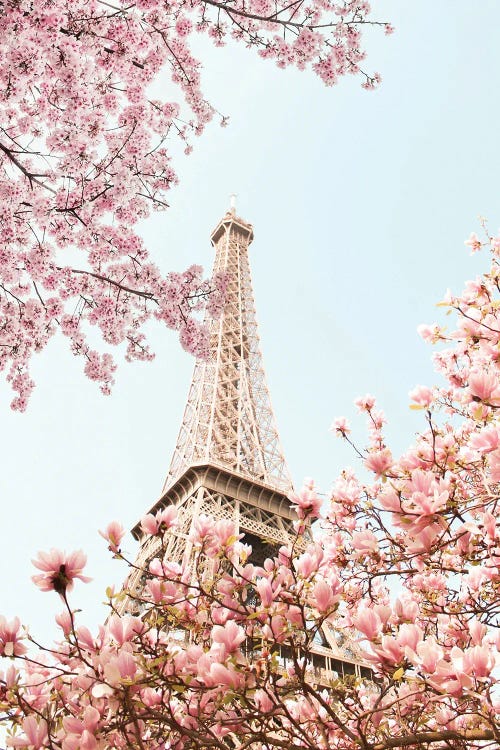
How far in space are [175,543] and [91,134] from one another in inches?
581

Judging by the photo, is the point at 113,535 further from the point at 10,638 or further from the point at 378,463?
the point at 378,463

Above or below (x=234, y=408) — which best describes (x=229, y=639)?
below

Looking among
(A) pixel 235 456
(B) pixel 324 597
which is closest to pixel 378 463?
(B) pixel 324 597

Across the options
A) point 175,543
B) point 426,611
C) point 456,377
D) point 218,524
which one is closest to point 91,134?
point 218,524

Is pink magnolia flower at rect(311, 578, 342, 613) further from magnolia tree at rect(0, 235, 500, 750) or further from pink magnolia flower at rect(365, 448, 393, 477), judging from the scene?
pink magnolia flower at rect(365, 448, 393, 477)

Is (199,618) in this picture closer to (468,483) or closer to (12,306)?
(468,483)

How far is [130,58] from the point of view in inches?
188

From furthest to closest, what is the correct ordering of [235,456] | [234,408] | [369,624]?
[234,408], [235,456], [369,624]

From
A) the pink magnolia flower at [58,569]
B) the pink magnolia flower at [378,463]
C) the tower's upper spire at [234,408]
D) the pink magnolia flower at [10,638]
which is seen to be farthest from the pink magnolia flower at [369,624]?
the tower's upper spire at [234,408]

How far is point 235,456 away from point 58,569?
68.2 feet

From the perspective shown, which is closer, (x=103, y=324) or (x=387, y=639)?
(x=387, y=639)

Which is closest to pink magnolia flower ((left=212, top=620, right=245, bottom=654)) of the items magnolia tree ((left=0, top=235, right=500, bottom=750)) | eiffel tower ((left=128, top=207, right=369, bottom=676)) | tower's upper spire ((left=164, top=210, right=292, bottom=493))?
magnolia tree ((left=0, top=235, right=500, bottom=750))

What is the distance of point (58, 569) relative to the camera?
6.60 feet

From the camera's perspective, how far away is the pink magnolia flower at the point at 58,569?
6.56 ft
